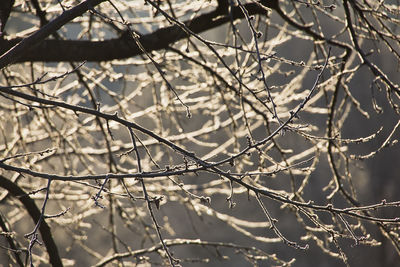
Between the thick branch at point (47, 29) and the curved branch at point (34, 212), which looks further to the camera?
the curved branch at point (34, 212)

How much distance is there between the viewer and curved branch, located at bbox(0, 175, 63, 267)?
301 cm

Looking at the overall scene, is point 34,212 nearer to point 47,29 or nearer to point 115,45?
point 115,45

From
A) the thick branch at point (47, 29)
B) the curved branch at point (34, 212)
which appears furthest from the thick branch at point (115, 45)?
the thick branch at point (47, 29)

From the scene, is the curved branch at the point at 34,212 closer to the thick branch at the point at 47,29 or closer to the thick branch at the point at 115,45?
the thick branch at the point at 115,45

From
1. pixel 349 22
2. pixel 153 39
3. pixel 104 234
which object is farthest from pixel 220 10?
pixel 104 234

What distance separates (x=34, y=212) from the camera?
3121 millimetres

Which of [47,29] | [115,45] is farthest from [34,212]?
[47,29]

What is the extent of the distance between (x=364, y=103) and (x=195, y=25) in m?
11.2

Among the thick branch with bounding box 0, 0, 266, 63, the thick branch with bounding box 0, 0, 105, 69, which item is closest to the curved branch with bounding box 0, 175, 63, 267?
the thick branch with bounding box 0, 0, 266, 63

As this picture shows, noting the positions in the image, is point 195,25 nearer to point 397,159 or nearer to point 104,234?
point 104,234

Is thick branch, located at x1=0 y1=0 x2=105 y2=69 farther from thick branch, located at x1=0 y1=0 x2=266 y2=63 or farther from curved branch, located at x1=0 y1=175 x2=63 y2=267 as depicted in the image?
curved branch, located at x1=0 y1=175 x2=63 y2=267

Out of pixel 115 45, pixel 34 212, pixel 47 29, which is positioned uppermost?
pixel 115 45

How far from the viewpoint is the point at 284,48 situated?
14.3 metres

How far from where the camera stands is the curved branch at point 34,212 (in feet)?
9.88
